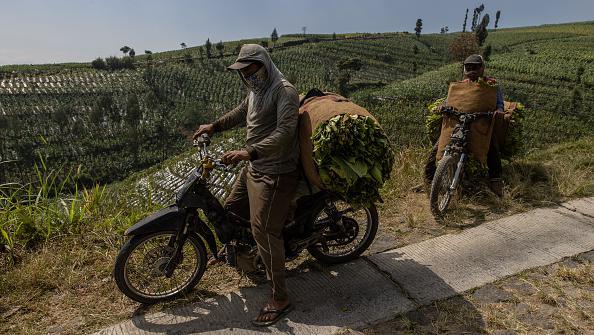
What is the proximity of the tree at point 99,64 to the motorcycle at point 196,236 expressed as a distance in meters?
179

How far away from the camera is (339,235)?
430 cm

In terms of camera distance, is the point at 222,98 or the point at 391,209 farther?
the point at 222,98

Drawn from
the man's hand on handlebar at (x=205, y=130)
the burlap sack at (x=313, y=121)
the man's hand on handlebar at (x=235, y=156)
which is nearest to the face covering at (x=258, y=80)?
the burlap sack at (x=313, y=121)

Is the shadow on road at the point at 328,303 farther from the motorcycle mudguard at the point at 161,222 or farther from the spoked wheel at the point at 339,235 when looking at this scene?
the motorcycle mudguard at the point at 161,222

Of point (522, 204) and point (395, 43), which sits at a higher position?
point (395, 43)

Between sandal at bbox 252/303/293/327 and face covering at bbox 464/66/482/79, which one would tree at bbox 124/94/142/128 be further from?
sandal at bbox 252/303/293/327

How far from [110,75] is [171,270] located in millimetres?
168964

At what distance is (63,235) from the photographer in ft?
15.7

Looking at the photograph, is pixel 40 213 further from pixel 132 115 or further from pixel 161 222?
pixel 132 115

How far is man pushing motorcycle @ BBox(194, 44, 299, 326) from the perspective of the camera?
3.32 metres

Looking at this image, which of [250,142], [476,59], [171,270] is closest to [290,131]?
[250,142]

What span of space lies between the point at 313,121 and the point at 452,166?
2892mm

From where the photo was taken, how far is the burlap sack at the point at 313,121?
359cm

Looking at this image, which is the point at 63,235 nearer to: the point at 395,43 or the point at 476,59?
the point at 476,59
